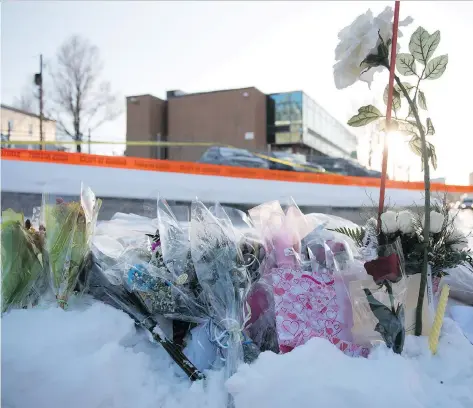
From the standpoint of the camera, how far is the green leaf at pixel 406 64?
4.78 feet

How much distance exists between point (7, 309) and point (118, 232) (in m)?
0.96

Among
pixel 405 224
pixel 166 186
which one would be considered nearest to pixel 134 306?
pixel 405 224

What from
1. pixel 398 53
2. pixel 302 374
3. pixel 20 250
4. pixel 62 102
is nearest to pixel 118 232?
pixel 20 250

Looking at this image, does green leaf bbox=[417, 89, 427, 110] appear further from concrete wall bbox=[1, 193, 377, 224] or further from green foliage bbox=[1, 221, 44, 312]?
concrete wall bbox=[1, 193, 377, 224]

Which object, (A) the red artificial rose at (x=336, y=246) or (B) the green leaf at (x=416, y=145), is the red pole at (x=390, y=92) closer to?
(B) the green leaf at (x=416, y=145)

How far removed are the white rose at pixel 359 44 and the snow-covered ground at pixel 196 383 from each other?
2.97ft

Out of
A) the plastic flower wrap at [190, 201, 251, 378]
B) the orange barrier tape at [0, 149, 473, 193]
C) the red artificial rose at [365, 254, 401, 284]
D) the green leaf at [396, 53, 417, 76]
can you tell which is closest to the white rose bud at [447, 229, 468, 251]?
the red artificial rose at [365, 254, 401, 284]

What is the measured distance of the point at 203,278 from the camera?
1.48 metres

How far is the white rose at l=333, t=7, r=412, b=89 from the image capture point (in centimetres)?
136

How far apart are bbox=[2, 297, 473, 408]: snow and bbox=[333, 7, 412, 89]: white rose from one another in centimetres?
90

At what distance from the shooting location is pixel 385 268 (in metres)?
1.22

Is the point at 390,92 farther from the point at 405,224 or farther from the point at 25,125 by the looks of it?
the point at 25,125

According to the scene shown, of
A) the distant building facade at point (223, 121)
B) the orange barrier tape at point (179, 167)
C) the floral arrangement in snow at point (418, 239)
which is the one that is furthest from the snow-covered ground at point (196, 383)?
the distant building facade at point (223, 121)

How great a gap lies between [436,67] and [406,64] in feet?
0.33
